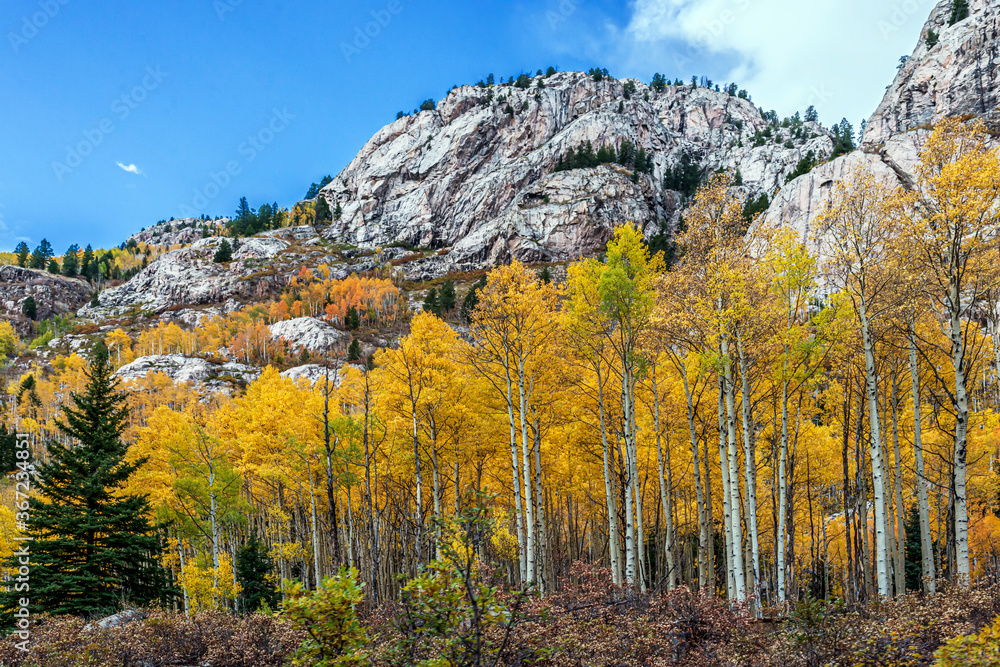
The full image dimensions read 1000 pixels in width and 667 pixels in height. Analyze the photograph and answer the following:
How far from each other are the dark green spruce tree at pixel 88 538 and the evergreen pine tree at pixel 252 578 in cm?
401

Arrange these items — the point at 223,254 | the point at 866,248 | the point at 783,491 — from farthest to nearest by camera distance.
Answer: the point at 223,254 < the point at 783,491 < the point at 866,248

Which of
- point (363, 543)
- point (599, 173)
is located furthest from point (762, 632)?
point (599, 173)

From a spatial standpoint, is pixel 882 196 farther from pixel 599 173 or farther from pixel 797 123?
pixel 797 123

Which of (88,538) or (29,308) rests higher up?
(29,308)

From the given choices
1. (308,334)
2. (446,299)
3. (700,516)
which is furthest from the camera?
(308,334)

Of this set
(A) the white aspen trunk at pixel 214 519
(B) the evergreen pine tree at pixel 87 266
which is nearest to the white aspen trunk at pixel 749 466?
(A) the white aspen trunk at pixel 214 519

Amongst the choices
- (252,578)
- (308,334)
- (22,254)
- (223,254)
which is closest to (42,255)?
(22,254)

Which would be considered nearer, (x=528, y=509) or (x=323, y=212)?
(x=528, y=509)

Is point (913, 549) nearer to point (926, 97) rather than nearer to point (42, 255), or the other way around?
point (926, 97)

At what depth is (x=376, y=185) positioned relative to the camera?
16838cm

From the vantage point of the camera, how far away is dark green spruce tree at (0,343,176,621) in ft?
56.3

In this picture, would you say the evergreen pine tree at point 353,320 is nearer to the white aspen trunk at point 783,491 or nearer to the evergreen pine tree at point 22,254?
the white aspen trunk at point 783,491

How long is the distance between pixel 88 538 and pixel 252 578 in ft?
26.8

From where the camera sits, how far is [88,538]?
18266mm
